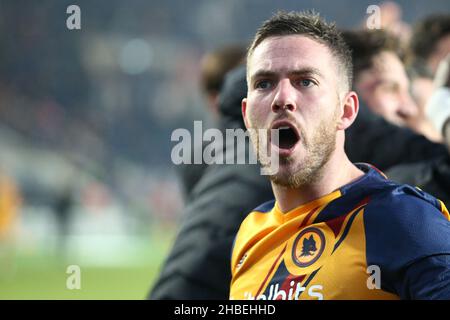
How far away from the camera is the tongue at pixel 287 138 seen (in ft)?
4.94

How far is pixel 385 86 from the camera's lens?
283cm

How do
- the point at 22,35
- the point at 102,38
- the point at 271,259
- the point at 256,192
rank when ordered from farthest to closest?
the point at 102,38, the point at 22,35, the point at 256,192, the point at 271,259

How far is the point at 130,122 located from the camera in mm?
18703

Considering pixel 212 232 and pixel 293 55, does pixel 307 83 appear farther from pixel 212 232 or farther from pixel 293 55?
pixel 212 232

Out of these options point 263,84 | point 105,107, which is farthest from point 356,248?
point 105,107

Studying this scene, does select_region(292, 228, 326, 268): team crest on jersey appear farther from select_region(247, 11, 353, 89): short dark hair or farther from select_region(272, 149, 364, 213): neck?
select_region(247, 11, 353, 89): short dark hair

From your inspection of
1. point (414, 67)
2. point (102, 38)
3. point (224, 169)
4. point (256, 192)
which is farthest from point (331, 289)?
point (102, 38)

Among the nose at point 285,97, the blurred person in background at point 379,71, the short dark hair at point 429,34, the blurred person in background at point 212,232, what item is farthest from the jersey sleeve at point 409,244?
the short dark hair at point 429,34

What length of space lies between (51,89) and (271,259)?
17.2 m

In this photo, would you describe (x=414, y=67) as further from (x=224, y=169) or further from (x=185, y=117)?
(x=185, y=117)

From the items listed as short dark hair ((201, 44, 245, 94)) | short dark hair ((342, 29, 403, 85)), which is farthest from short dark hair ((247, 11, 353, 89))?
short dark hair ((201, 44, 245, 94))

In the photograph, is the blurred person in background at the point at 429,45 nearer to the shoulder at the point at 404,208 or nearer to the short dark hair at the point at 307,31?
the short dark hair at the point at 307,31

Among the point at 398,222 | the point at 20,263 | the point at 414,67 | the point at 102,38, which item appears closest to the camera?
the point at 398,222

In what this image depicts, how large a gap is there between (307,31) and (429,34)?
2.63 m
